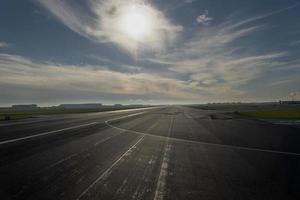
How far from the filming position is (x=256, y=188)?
5.38 meters

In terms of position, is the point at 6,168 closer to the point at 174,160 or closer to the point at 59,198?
the point at 59,198

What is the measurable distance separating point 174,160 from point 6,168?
5919 mm

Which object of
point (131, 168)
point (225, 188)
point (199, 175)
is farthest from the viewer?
point (131, 168)

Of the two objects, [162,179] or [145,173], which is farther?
[145,173]

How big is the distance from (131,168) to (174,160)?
2016 millimetres

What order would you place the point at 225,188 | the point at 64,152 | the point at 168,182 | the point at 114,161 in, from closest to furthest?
the point at 225,188, the point at 168,182, the point at 114,161, the point at 64,152

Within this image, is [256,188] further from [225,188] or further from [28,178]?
[28,178]

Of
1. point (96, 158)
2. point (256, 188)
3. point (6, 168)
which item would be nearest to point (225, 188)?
point (256, 188)

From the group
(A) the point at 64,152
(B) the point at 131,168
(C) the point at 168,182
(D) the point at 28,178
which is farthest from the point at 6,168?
(C) the point at 168,182

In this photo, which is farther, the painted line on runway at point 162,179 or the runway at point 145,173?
the runway at point 145,173

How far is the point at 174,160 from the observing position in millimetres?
8211

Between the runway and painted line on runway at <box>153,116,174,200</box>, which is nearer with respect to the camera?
painted line on runway at <box>153,116,174,200</box>

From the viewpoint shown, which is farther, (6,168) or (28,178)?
(6,168)

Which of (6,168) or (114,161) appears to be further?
(114,161)
